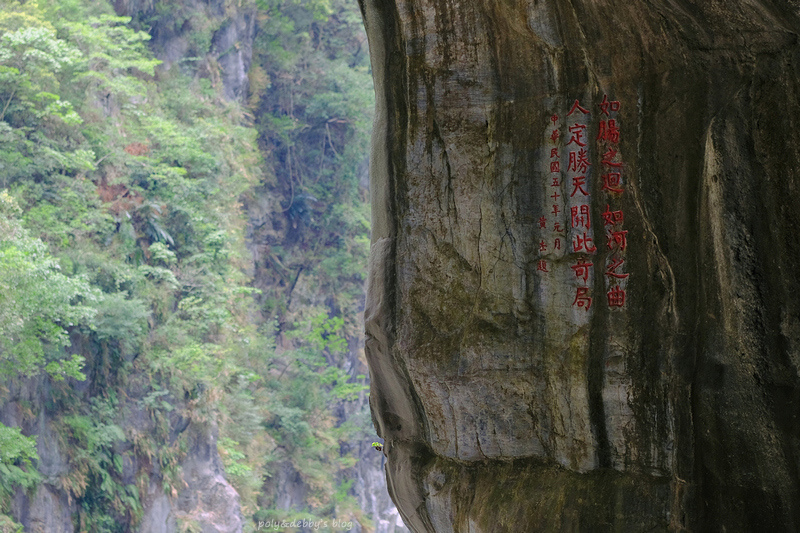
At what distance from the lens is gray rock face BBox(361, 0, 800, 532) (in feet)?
12.2

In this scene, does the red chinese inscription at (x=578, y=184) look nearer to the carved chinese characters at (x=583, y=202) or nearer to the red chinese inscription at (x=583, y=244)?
the carved chinese characters at (x=583, y=202)

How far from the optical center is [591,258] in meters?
4.11

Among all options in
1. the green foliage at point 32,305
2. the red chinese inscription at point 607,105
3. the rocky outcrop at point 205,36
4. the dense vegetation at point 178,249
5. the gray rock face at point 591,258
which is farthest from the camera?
the rocky outcrop at point 205,36

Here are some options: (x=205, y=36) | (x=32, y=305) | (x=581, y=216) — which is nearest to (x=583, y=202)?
(x=581, y=216)

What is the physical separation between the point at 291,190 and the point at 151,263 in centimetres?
753

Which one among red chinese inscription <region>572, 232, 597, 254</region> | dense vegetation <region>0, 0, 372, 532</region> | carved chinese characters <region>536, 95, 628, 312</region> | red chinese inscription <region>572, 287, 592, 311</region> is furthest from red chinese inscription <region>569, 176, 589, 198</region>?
dense vegetation <region>0, 0, 372, 532</region>

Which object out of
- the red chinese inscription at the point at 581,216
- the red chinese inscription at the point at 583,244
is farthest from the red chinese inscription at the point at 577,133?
the red chinese inscription at the point at 583,244

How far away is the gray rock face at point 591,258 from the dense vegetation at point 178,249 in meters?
6.31

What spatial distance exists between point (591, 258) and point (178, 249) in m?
11.3

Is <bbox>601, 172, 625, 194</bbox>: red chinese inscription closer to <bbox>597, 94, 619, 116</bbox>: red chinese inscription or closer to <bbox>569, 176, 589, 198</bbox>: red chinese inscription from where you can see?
<bbox>569, 176, 589, 198</bbox>: red chinese inscription

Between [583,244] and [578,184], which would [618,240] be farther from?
[578,184]

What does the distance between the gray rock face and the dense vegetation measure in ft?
20.7

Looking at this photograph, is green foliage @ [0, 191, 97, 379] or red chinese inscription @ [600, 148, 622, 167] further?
green foliage @ [0, 191, 97, 379]

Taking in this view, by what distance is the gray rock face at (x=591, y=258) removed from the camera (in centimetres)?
371
